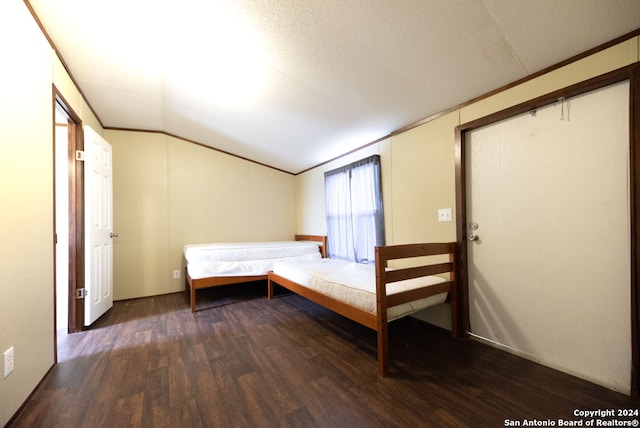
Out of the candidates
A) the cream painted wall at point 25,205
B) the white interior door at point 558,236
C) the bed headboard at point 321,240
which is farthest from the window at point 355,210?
the cream painted wall at point 25,205

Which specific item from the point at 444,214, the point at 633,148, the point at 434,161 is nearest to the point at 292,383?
the point at 444,214

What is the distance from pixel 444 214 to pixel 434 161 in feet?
1.59

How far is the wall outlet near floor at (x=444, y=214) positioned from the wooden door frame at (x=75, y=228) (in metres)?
3.31

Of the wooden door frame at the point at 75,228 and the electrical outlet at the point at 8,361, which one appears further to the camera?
the wooden door frame at the point at 75,228

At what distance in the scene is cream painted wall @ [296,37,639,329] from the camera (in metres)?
1.43

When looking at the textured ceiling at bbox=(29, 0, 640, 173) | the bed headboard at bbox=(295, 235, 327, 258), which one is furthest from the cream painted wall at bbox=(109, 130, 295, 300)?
the textured ceiling at bbox=(29, 0, 640, 173)

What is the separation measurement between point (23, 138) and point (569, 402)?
10.7 feet

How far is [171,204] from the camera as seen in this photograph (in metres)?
3.56

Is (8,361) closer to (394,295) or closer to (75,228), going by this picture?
(75,228)

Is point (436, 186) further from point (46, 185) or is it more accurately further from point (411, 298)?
point (46, 185)

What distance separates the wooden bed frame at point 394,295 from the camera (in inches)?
60.4

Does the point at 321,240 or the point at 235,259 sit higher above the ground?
the point at 321,240

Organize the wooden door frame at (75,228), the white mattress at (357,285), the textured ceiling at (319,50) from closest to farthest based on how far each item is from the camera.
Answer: the textured ceiling at (319,50)
the white mattress at (357,285)
the wooden door frame at (75,228)

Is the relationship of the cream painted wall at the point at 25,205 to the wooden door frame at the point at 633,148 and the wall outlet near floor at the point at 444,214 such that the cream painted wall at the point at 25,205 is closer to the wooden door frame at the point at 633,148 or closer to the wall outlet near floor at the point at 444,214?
the wall outlet near floor at the point at 444,214
